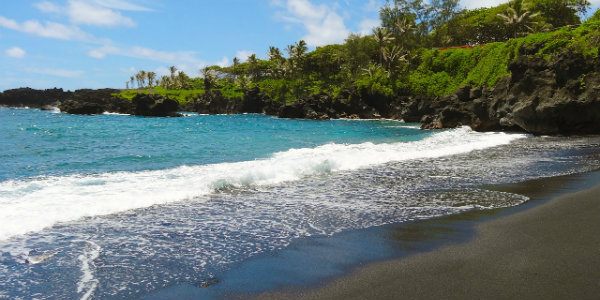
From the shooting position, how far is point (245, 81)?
12456cm

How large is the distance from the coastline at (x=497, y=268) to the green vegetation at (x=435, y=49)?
1137 inches

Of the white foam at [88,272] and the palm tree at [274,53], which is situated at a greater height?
the palm tree at [274,53]

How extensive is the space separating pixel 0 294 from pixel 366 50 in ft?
276

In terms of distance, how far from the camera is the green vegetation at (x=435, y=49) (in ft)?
157

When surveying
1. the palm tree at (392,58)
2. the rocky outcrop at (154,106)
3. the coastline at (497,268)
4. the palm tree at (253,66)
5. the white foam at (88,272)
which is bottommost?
the white foam at (88,272)

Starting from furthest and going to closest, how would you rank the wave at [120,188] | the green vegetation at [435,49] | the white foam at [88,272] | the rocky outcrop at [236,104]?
the rocky outcrop at [236,104] → the green vegetation at [435,49] → the wave at [120,188] → the white foam at [88,272]

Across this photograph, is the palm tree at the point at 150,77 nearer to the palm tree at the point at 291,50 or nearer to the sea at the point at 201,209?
the palm tree at the point at 291,50

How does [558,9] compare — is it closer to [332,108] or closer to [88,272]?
[332,108]

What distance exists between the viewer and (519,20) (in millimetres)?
59844

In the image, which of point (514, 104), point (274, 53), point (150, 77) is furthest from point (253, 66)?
point (514, 104)

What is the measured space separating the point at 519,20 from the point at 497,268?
6540cm

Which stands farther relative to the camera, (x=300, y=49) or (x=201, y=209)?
(x=300, y=49)

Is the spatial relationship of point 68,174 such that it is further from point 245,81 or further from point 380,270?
point 245,81

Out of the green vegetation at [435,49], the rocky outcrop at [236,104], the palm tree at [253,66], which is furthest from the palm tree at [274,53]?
the rocky outcrop at [236,104]
